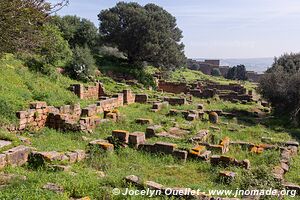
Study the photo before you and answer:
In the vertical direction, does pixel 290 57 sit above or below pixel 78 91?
above

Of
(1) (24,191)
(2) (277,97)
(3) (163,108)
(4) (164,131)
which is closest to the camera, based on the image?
(1) (24,191)

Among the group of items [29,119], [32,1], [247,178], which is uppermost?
[32,1]

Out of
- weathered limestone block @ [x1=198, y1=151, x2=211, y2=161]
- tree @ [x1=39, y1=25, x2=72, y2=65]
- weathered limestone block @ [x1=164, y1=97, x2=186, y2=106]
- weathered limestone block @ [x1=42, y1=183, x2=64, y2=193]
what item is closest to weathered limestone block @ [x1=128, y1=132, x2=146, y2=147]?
weathered limestone block @ [x1=198, y1=151, x2=211, y2=161]

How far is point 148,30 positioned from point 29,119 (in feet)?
73.5

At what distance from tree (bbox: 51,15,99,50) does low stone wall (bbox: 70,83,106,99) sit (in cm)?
1158

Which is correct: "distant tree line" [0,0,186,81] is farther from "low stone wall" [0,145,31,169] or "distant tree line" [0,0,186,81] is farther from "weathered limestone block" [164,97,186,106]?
"low stone wall" [0,145,31,169]

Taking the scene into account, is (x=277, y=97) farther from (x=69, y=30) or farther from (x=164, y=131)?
(x=69, y=30)

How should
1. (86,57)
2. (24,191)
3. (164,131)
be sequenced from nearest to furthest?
1. (24,191)
2. (164,131)
3. (86,57)

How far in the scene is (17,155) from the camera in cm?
993

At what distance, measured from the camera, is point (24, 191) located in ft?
24.2

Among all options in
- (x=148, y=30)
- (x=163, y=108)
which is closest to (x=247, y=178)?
(x=163, y=108)

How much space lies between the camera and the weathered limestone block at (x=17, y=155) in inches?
380

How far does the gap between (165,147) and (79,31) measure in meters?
27.0

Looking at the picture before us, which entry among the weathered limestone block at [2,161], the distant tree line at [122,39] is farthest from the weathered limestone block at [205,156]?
the distant tree line at [122,39]
